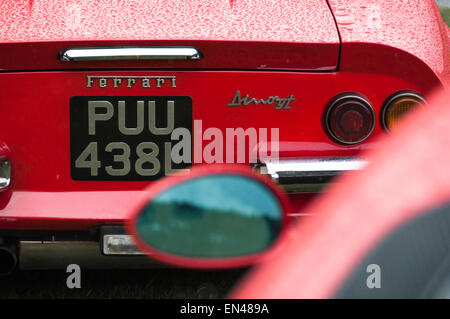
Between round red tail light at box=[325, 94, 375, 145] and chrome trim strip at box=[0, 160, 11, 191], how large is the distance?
3.84 ft

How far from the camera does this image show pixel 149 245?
192 cm

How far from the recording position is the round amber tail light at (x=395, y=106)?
10.8ft

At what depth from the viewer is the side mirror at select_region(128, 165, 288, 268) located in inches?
72.1

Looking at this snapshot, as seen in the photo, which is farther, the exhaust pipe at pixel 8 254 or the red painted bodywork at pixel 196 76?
the exhaust pipe at pixel 8 254

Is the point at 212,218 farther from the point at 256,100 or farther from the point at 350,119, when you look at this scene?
the point at 350,119

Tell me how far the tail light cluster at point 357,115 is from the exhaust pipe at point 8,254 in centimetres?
123

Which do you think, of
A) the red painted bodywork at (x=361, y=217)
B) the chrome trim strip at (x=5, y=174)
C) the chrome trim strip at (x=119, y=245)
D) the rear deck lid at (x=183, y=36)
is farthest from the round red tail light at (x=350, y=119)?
the red painted bodywork at (x=361, y=217)

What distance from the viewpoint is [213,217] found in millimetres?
1879

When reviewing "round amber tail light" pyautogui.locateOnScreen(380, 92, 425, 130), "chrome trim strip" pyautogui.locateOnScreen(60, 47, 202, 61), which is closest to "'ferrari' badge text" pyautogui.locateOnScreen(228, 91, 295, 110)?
"chrome trim strip" pyautogui.locateOnScreen(60, 47, 202, 61)

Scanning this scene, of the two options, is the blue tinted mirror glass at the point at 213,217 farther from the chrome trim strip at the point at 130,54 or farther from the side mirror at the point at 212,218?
the chrome trim strip at the point at 130,54

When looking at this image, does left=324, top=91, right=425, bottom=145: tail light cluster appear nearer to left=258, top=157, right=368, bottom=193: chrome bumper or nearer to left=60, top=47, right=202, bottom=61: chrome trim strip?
left=258, top=157, right=368, bottom=193: chrome bumper

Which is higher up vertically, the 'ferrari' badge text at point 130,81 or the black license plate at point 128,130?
the 'ferrari' badge text at point 130,81
